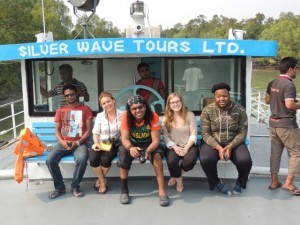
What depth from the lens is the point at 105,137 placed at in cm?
409

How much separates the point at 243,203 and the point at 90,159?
5.77 ft

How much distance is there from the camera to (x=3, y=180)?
4.72 meters

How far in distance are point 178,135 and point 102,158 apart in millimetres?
901

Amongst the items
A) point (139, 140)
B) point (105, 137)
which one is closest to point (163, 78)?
point (139, 140)

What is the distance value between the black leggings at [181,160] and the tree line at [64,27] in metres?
2.32

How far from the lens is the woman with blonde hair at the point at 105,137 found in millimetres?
3979

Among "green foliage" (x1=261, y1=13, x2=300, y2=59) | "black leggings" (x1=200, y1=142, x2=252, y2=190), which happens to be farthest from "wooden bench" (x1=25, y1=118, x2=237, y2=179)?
"green foliage" (x1=261, y1=13, x2=300, y2=59)

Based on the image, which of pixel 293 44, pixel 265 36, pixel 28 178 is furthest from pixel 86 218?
pixel 265 36

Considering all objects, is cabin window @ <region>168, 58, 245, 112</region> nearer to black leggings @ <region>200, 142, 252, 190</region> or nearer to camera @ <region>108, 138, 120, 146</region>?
black leggings @ <region>200, 142, 252, 190</region>

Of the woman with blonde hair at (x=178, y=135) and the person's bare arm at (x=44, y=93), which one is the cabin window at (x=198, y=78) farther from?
the person's bare arm at (x=44, y=93)

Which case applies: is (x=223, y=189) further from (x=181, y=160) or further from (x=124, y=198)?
(x=124, y=198)

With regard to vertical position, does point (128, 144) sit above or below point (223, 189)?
above

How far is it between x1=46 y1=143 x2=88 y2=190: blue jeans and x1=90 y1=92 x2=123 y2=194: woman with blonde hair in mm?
107

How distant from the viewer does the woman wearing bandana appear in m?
3.83
